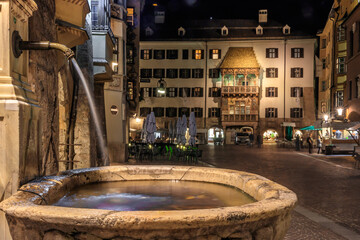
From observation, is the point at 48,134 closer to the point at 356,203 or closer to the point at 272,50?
the point at 356,203

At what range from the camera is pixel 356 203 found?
9047 millimetres

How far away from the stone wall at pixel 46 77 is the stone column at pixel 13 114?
246 cm

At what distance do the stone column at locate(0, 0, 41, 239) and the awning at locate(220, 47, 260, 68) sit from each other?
46.9 metres

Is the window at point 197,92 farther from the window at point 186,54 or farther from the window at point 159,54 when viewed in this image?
the window at point 159,54

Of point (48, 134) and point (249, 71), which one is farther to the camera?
point (249, 71)

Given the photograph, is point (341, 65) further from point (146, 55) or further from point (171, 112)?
point (146, 55)

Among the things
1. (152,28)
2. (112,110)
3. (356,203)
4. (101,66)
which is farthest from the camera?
(152,28)

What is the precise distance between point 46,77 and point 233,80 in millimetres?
44505

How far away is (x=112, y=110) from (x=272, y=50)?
33728 millimetres

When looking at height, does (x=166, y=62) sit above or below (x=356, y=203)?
above

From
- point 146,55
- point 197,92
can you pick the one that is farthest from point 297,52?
point 146,55

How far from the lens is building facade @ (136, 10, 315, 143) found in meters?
49.3

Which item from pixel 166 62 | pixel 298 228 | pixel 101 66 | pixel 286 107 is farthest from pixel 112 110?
pixel 286 107

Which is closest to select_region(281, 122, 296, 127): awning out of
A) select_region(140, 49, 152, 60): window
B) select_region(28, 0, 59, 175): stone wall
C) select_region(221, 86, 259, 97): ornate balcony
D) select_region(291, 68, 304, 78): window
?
select_region(221, 86, 259, 97): ornate balcony
